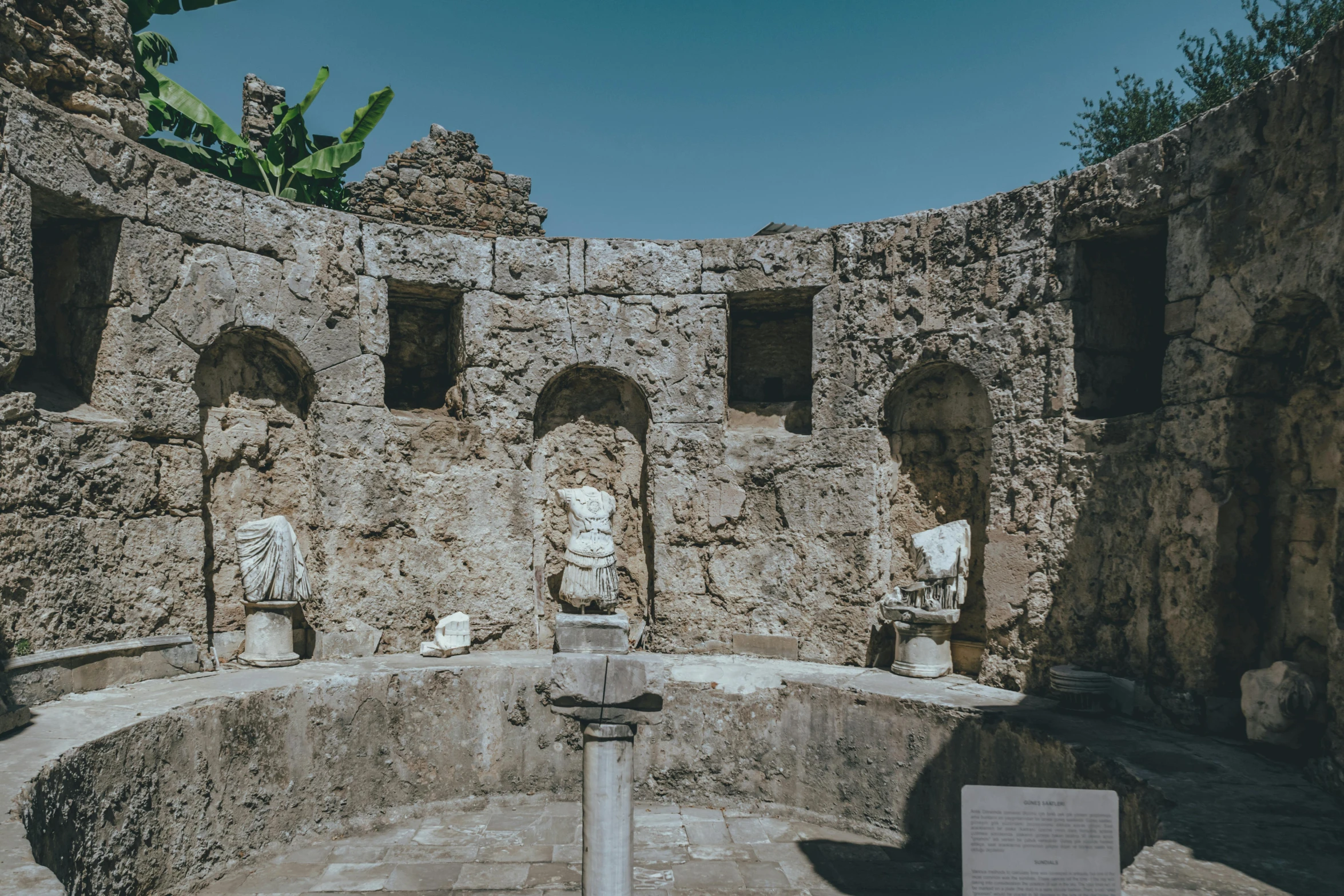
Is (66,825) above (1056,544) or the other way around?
the other way around

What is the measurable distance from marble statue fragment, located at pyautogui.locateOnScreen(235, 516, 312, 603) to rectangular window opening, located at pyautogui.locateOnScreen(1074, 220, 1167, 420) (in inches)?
245

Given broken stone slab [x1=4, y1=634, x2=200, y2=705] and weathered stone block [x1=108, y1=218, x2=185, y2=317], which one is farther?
weathered stone block [x1=108, y1=218, x2=185, y2=317]

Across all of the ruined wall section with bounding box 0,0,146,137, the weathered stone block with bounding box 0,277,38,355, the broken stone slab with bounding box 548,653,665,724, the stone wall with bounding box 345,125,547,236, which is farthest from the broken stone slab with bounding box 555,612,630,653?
the stone wall with bounding box 345,125,547,236

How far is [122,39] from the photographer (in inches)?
266

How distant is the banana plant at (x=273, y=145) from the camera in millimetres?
11305

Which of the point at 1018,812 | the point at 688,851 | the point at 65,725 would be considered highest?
the point at 1018,812

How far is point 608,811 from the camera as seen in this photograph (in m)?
4.76

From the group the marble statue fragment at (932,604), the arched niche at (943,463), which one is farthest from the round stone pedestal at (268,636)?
the arched niche at (943,463)

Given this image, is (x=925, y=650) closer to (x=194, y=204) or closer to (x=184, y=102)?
(x=194, y=204)

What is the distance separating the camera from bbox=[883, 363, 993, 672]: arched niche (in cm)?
766

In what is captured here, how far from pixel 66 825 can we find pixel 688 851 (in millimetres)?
3686

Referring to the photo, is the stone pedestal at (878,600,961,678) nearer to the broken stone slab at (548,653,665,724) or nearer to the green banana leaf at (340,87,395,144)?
the broken stone slab at (548,653,665,724)

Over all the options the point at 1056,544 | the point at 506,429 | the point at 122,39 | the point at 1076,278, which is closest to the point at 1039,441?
the point at 1056,544

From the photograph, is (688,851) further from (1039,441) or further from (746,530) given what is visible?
(1039,441)
